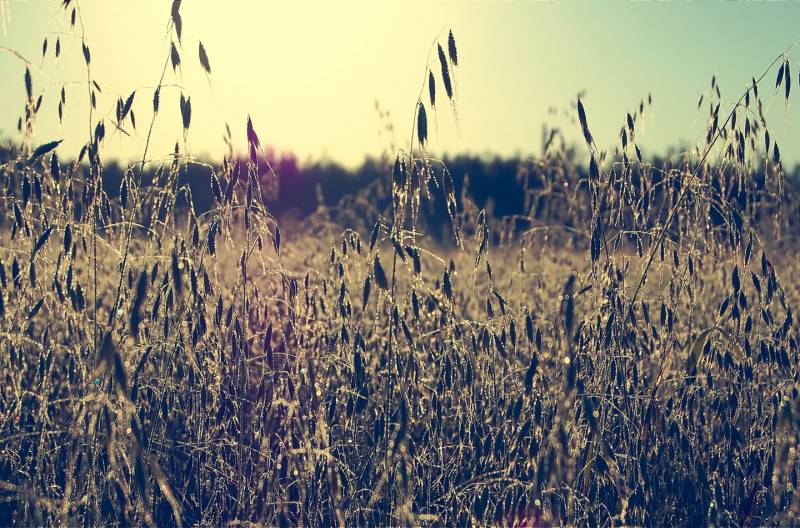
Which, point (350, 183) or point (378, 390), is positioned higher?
point (350, 183)

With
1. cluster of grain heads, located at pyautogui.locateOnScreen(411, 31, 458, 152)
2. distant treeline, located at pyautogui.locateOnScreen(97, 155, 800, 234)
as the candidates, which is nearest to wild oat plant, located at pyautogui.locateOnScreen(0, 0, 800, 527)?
cluster of grain heads, located at pyautogui.locateOnScreen(411, 31, 458, 152)

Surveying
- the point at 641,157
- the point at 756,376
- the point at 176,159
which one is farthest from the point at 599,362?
the point at 176,159

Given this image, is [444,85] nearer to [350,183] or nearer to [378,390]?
[378,390]

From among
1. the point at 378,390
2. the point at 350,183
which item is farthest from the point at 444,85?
the point at 350,183

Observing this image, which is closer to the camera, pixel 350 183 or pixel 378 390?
pixel 378 390

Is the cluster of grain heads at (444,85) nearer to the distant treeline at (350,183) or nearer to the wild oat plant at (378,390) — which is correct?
the wild oat plant at (378,390)

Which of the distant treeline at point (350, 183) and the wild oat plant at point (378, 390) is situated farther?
the distant treeline at point (350, 183)

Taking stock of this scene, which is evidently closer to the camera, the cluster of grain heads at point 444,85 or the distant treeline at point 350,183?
the cluster of grain heads at point 444,85

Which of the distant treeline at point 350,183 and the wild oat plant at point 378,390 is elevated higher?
the distant treeline at point 350,183

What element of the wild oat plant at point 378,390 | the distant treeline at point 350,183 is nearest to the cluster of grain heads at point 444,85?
the wild oat plant at point 378,390

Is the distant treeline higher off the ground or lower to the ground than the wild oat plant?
higher

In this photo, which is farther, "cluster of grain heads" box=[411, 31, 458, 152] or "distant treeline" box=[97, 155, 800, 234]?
"distant treeline" box=[97, 155, 800, 234]

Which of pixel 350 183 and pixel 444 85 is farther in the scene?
pixel 350 183

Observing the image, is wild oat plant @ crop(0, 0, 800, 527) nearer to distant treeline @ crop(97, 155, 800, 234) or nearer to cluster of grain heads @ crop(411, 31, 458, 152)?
cluster of grain heads @ crop(411, 31, 458, 152)
